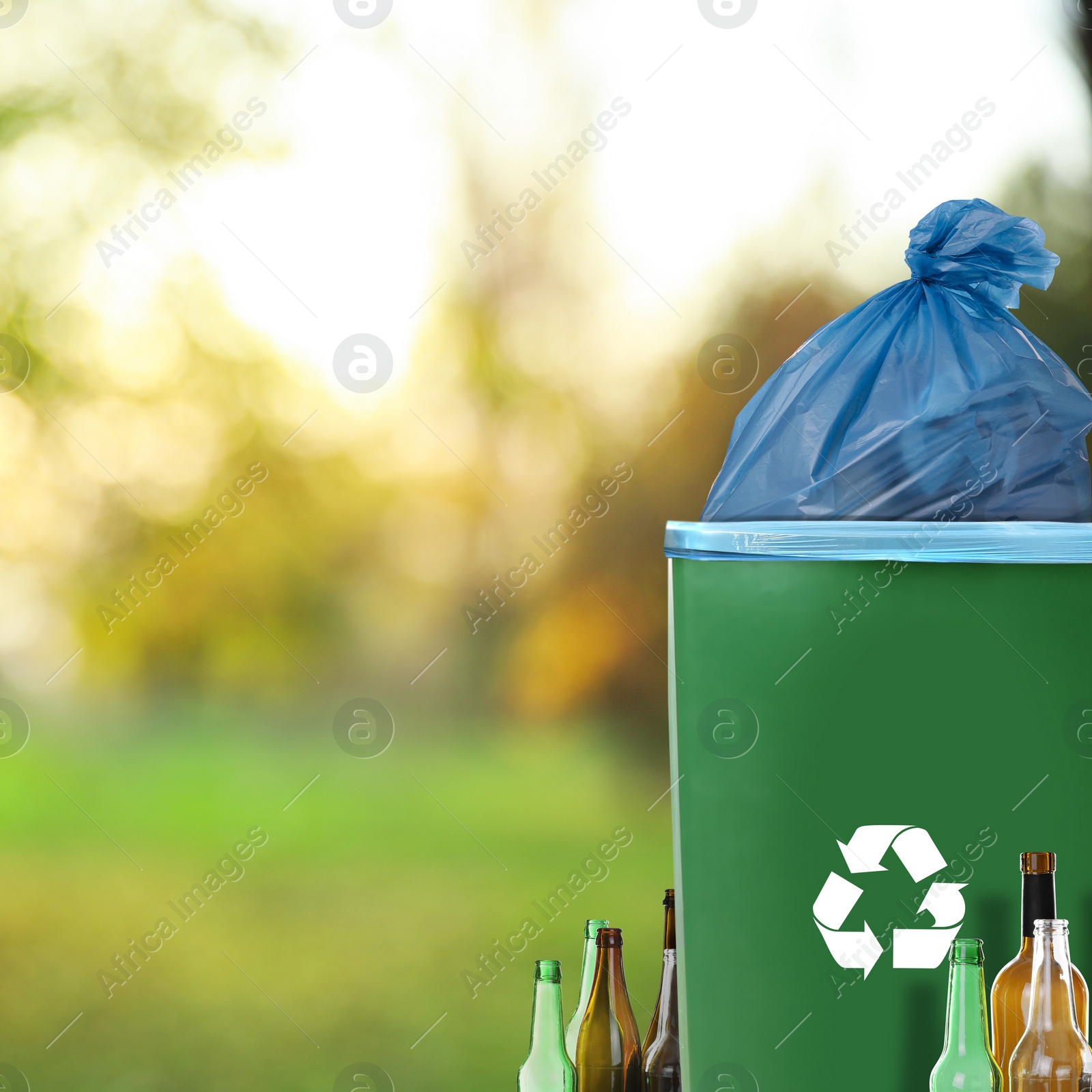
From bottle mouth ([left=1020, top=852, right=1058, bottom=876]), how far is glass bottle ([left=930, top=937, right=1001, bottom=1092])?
0.29ft

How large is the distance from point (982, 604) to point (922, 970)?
1.16ft

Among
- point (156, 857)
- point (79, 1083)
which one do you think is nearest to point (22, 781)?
point (156, 857)

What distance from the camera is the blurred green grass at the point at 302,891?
10.2 ft

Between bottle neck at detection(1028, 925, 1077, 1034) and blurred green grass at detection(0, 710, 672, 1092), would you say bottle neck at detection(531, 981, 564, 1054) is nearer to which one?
bottle neck at detection(1028, 925, 1077, 1034)

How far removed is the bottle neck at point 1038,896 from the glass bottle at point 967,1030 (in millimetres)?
67

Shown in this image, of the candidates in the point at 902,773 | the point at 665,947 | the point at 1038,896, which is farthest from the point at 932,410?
the point at 665,947

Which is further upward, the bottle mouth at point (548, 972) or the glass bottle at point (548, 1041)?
the bottle mouth at point (548, 972)

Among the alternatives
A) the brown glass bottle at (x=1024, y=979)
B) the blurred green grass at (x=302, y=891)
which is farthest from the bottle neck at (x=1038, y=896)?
the blurred green grass at (x=302, y=891)

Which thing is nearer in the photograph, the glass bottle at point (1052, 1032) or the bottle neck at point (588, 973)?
the glass bottle at point (1052, 1032)

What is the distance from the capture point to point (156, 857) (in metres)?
5.80

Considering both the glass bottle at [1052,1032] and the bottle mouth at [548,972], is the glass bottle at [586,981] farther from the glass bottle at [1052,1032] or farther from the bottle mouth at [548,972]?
the glass bottle at [1052,1032]

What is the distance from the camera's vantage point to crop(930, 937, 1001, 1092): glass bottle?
980 mm

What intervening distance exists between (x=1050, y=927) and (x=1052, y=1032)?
0.32 ft

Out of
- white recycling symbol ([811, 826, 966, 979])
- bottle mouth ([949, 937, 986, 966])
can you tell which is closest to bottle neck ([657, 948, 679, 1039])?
white recycling symbol ([811, 826, 966, 979])
